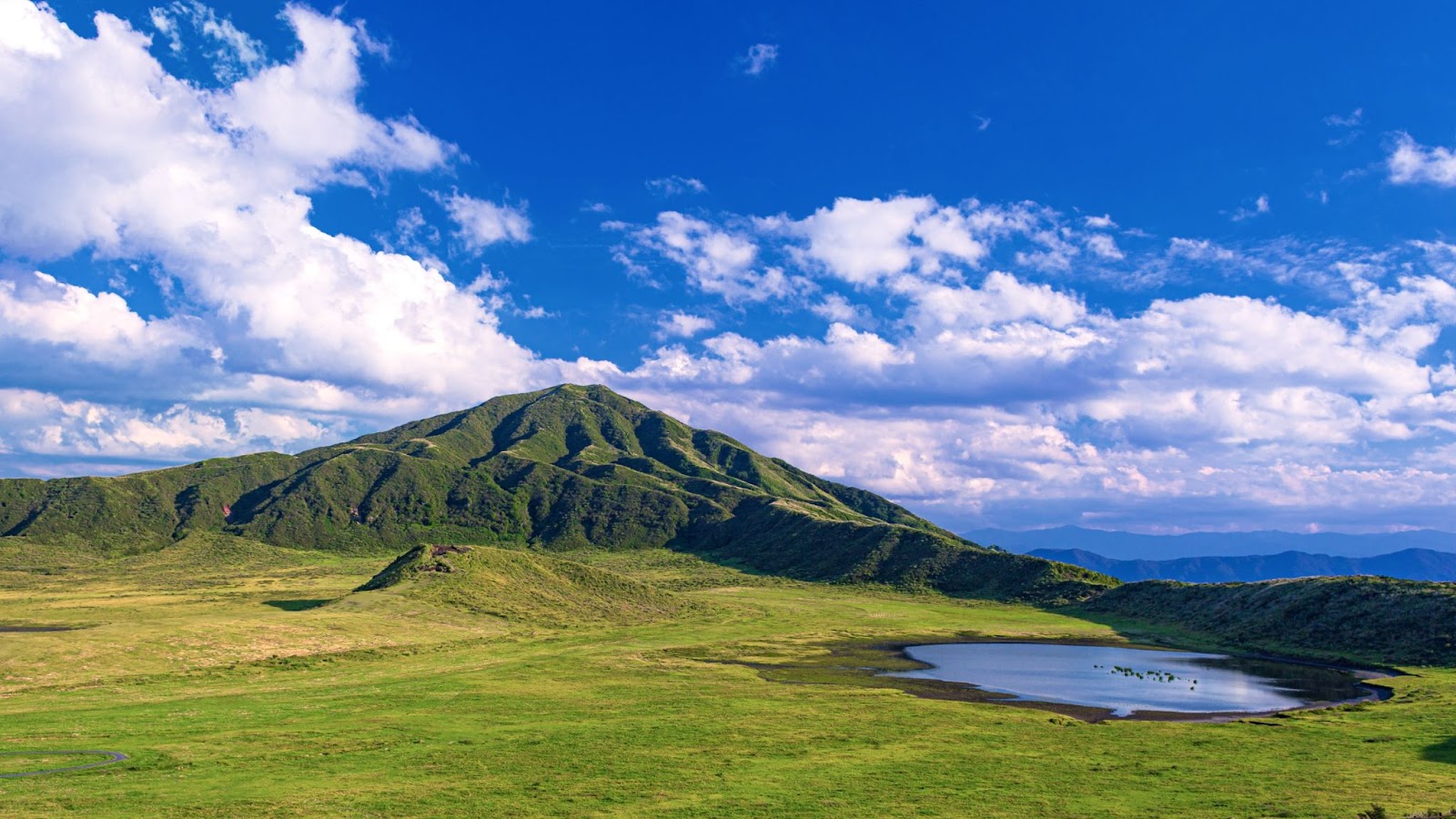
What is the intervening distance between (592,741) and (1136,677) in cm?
7088

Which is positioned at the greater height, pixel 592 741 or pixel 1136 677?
pixel 1136 677

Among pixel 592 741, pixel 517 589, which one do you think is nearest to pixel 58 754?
pixel 592 741

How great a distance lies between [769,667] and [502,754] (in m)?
52.9

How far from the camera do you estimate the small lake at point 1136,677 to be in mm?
80688

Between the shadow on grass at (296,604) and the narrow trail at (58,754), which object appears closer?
the narrow trail at (58,754)

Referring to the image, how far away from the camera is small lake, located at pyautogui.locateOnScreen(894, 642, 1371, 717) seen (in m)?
80.7

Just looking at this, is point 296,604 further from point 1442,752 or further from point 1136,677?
point 1442,752

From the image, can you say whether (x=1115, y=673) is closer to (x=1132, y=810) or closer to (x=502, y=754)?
(x=1132, y=810)

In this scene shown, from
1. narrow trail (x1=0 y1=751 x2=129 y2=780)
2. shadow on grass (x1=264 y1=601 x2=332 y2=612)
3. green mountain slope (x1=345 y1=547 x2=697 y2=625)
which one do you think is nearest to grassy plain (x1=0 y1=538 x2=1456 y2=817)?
narrow trail (x1=0 y1=751 x2=129 y2=780)

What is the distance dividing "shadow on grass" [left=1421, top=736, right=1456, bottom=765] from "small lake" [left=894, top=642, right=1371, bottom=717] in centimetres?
1863

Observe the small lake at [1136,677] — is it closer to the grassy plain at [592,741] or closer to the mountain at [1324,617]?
the grassy plain at [592,741]

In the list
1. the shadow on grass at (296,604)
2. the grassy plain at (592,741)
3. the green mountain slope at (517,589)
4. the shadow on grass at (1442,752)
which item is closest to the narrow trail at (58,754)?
the grassy plain at (592,741)

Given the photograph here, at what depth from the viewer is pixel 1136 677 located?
→ 322 feet

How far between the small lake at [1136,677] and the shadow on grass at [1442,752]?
18.6 meters
